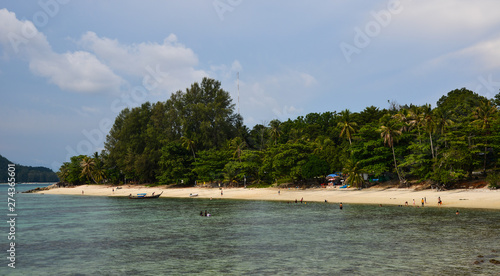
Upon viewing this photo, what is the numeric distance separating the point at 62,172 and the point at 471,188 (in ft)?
490

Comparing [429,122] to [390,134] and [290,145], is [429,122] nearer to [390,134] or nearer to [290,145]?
[390,134]

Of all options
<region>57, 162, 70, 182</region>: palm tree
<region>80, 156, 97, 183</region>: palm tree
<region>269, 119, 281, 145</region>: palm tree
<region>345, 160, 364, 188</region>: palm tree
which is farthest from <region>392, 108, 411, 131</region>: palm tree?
<region>57, 162, 70, 182</region>: palm tree

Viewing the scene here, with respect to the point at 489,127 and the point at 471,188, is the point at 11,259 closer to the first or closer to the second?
the point at 471,188

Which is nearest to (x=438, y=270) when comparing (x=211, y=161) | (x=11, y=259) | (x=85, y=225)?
(x=11, y=259)

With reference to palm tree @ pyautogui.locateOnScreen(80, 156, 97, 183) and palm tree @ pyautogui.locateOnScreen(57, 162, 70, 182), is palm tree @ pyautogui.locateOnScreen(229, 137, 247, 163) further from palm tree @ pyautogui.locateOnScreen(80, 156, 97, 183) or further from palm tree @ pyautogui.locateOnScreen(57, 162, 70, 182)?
palm tree @ pyautogui.locateOnScreen(57, 162, 70, 182)

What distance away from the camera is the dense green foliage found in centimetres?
6222

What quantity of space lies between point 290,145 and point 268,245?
56435 mm

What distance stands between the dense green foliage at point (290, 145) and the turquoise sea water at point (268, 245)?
67.3 ft

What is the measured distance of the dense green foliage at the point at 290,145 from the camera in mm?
62219

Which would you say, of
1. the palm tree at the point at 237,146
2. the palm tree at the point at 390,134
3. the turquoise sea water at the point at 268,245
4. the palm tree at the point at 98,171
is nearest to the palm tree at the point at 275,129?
the palm tree at the point at 237,146

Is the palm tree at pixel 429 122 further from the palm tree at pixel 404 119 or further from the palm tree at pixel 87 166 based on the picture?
the palm tree at pixel 87 166

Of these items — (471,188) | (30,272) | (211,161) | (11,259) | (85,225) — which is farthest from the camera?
(211,161)

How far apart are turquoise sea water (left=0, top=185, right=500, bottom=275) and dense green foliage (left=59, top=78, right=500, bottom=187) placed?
20.5 metres

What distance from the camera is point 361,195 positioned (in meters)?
65.9
